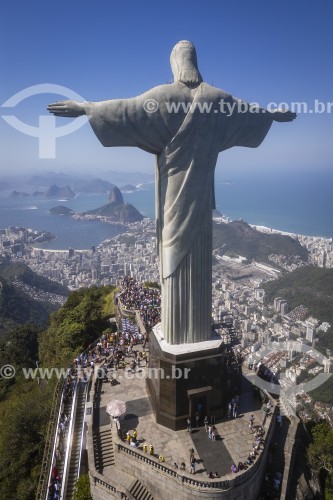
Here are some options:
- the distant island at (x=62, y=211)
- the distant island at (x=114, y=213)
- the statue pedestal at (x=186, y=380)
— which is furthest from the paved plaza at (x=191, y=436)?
the distant island at (x=62, y=211)

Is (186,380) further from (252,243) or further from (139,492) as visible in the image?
(252,243)

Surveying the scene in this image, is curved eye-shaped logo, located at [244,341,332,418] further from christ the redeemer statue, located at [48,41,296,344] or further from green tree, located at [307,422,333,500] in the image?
christ the redeemer statue, located at [48,41,296,344]

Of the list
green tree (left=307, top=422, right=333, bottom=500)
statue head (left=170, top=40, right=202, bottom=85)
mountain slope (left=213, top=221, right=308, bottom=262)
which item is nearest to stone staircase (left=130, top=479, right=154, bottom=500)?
green tree (left=307, top=422, right=333, bottom=500)

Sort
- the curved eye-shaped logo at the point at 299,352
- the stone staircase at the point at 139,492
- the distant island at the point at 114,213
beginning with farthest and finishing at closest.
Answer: the distant island at the point at 114,213, the curved eye-shaped logo at the point at 299,352, the stone staircase at the point at 139,492

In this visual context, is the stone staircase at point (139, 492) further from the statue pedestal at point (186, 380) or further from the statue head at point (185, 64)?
the statue head at point (185, 64)

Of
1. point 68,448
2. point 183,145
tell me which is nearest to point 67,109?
point 183,145

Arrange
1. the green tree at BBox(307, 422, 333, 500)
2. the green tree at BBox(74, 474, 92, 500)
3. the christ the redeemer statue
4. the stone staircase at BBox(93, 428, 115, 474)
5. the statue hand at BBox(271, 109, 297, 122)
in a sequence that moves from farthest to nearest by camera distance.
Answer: the green tree at BBox(307, 422, 333, 500) < the statue hand at BBox(271, 109, 297, 122) < the stone staircase at BBox(93, 428, 115, 474) < the green tree at BBox(74, 474, 92, 500) < the christ the redeemer statue
